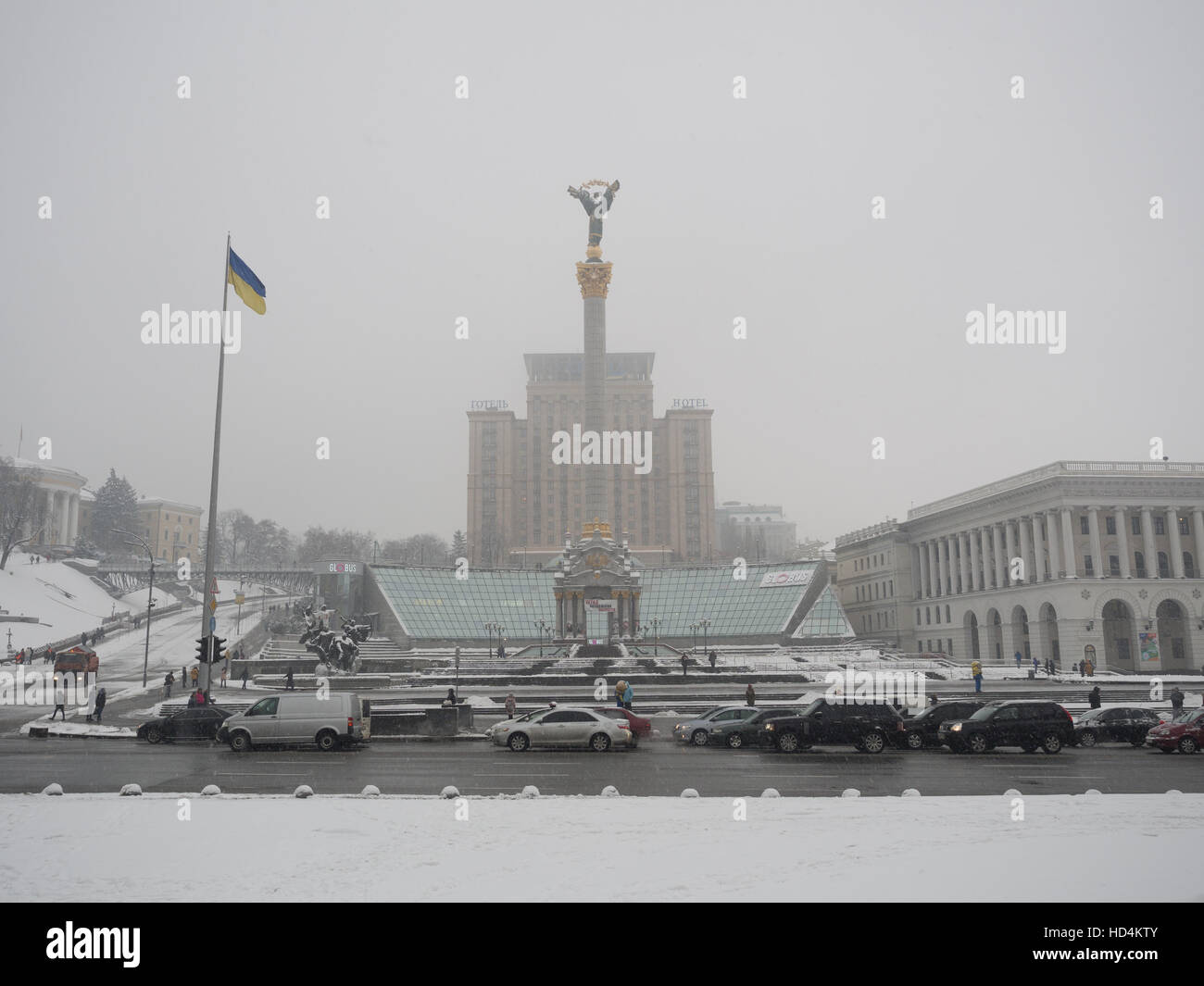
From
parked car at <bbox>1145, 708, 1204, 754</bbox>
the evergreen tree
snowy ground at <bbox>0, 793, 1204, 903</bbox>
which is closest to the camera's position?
snowy ground at <bbox>0, 793, 1204, 903</bbox>

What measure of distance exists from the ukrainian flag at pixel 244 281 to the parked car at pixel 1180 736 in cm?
3122

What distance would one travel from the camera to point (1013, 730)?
2581cm

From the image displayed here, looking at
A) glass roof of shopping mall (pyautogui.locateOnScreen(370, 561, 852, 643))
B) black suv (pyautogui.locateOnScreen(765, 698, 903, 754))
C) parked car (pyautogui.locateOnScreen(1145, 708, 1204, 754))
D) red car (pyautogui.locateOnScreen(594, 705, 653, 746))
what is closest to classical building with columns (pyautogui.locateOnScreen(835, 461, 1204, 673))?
glass roof of shopping mall (pyautogui.locateOnScreen(370, 561, 852, 643))

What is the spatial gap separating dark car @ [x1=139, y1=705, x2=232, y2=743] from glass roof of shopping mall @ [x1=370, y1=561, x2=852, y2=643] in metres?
55.2

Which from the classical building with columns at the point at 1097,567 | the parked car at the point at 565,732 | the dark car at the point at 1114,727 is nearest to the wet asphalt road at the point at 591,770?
the parked car at the point at 565,732

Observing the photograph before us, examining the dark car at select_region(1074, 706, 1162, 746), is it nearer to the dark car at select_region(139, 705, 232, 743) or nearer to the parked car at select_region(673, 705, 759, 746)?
the parked car at select_region(673, 705, 759, 746)

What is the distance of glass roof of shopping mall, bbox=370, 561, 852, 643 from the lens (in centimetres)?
8725

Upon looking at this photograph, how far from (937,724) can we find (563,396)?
147 m

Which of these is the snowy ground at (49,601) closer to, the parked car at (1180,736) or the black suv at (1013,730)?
the black suv at (1013,730)

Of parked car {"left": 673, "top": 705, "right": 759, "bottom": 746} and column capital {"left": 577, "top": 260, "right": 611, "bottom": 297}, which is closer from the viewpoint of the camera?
parked car {"left": 673, "top": 705, "right": 759, "bottom": 746}

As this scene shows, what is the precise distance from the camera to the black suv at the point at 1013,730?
25688 mm
